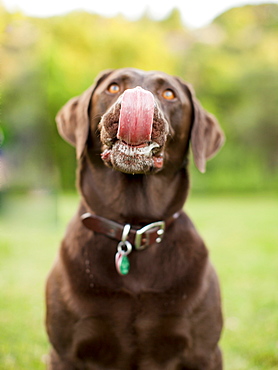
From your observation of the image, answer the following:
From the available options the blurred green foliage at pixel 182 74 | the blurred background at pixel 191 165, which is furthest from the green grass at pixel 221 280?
the blurred green foliage at pixel 182 74

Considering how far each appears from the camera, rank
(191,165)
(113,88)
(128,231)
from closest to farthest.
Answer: (128,231)
(113,88)
(191,165)

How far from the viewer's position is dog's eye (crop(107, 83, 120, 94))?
9.05 ft

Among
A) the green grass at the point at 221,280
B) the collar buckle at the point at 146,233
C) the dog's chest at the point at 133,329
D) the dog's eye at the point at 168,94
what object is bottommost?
the green grass at the point at 221,280

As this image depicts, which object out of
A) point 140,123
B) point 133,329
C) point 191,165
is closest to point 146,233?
point 133,329

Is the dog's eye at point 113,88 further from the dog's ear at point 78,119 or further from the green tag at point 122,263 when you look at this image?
the green tag at point 122,263

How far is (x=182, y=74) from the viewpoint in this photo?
31484mm

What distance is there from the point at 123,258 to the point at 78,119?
85cm

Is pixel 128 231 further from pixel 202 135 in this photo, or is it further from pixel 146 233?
pixel 202 135

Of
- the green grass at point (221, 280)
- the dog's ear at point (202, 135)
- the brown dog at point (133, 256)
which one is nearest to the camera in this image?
the brown dog at point (133, 256)

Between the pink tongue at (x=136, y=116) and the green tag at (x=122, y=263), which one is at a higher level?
the pink tongue at (x=136, y=116)

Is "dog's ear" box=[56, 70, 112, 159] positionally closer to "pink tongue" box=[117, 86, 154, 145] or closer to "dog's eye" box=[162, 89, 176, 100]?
"dog's eye" box=[162, 89, 176, 100]

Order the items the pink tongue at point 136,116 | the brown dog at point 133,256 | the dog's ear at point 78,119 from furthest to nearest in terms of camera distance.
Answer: the dog's ear at point 78,119 → the brown dog at point 133,256 → the pink tongue at point 136,116

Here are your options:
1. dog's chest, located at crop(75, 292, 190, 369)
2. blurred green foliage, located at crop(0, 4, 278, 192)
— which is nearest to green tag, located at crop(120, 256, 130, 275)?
dog's chest, located at crop(75, 292, 190, 369)

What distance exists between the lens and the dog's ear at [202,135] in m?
2.91
